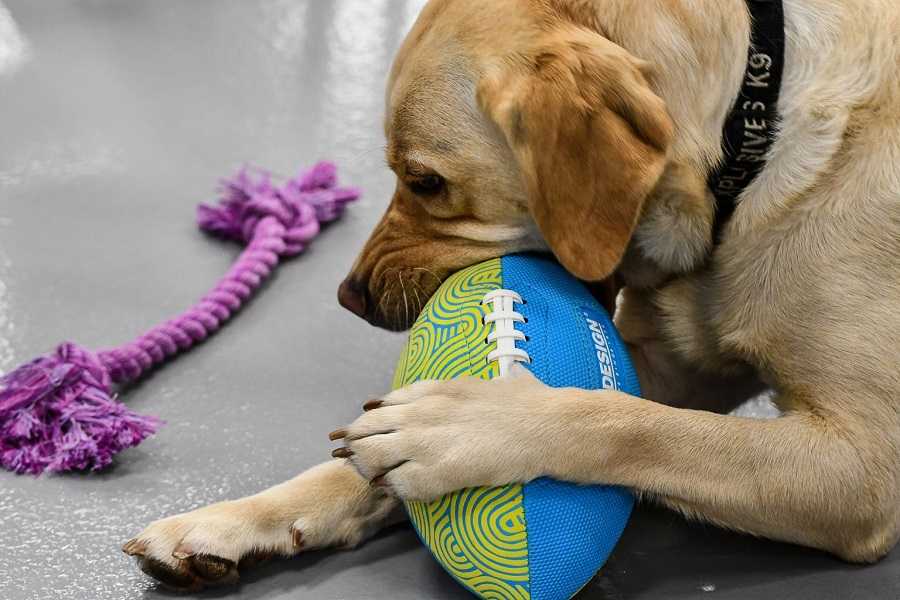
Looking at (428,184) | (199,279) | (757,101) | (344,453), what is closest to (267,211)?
(199,279)

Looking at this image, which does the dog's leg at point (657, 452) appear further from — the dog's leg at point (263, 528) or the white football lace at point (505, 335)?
the dog's leg at point (263, 528)

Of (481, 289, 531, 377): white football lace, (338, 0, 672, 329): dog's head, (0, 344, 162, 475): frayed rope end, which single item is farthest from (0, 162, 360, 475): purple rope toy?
(481, 289, 531, 377): white football lace

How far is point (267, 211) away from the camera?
126 inches

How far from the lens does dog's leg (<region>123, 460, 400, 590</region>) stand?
1884 mm

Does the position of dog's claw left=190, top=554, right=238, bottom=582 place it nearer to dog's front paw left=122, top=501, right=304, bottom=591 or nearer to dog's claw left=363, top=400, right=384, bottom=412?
dog's front paw left=122, top=501, right=304, bottom=591

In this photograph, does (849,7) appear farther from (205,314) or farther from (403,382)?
(205,314)

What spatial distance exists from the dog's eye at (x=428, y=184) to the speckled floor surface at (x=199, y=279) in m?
0.59

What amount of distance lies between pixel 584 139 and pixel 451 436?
48 centimetres

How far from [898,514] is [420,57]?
1083mm

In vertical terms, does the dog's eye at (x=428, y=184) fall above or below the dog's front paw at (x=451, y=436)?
above

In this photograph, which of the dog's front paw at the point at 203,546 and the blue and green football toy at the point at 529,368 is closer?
the blue and green football toy at the point at 529,368

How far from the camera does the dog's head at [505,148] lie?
5.89 ft

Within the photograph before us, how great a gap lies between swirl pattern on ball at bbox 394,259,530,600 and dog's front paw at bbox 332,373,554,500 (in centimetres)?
3

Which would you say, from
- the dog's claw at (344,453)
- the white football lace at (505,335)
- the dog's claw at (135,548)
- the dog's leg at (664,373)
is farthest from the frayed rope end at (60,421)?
the dog's leg at (664,373)
